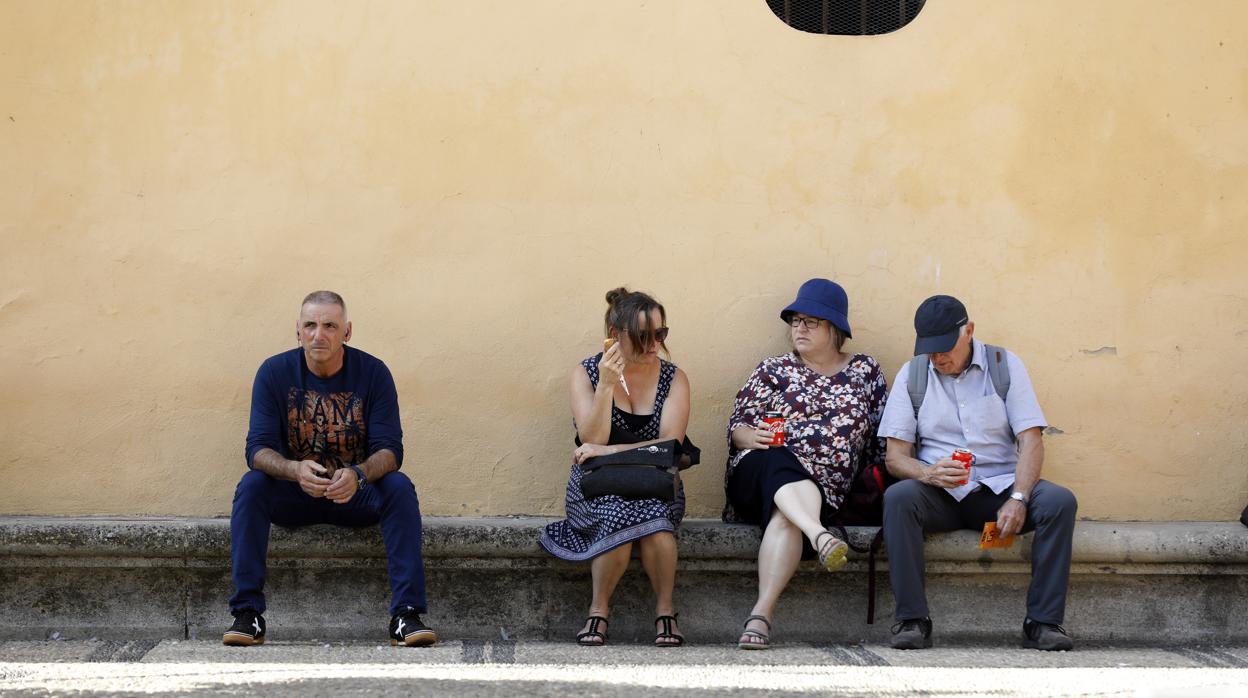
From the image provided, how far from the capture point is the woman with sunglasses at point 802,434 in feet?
15.4

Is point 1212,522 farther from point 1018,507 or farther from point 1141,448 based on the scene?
point 1018,507

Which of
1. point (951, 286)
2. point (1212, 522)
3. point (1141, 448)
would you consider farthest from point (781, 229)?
point (1212, 522)

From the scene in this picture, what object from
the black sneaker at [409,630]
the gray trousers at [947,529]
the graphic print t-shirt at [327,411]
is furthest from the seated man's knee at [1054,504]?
the graphic print t-shirt at [327,411]

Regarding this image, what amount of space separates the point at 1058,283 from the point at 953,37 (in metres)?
1.04

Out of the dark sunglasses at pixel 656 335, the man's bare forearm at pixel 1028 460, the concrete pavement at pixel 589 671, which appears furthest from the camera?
the dark sunglasses at pixel 656 335

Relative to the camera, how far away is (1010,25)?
213 inches

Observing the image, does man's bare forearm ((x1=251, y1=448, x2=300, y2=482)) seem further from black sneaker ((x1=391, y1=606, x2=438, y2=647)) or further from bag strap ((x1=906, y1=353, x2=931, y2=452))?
bag strap ((x1=906, y1=353, x2=931, y2=452))

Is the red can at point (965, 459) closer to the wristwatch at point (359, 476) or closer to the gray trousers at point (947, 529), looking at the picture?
the gray trousers at point (947, 529)

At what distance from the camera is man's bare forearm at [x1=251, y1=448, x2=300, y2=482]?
180 inches

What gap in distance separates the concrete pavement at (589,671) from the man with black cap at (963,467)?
0.21m

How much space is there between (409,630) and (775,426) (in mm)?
1510

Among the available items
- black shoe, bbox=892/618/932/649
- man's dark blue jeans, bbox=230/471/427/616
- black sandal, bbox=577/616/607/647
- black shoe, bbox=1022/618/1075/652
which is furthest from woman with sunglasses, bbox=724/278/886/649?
man's dark blue jeans, bbox=230/471/427/616

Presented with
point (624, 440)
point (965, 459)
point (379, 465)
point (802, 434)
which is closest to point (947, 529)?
point (965, 459)

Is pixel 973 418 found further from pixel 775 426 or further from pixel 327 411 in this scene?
pixel 327 411
